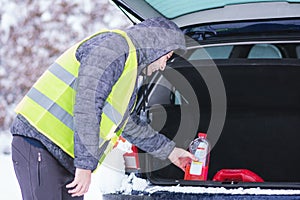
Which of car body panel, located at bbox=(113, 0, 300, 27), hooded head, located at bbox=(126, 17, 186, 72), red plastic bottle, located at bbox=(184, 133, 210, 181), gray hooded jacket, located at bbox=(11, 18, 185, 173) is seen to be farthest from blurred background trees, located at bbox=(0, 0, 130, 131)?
hooded head, located at bbox=(126, 17, 186, 72)

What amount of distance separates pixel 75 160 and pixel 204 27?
1.27 metres

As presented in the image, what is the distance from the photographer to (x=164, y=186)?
8.32 feet

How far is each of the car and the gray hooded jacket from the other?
1.86 feet

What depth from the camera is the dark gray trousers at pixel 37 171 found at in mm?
2309

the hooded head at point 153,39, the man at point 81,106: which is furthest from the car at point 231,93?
the hooded head at point 153,39

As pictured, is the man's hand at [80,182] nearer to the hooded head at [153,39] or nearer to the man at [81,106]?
the man at [81,106]

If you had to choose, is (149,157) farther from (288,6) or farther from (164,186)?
(288,6)

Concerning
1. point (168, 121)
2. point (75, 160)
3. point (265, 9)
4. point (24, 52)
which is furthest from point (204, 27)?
point (24, 52)

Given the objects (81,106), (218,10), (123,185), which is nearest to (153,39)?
(81,106)

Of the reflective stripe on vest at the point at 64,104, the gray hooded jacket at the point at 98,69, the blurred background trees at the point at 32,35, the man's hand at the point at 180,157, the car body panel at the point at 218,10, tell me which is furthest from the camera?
the blurred background trees at the point at 32,35

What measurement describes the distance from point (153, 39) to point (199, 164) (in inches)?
33.1

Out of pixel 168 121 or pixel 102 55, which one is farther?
pixel 168 121

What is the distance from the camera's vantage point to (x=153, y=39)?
2.20m

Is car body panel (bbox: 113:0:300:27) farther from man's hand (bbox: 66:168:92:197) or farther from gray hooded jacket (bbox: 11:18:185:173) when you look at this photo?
man's hand (bbox: 66:168:92:197)
